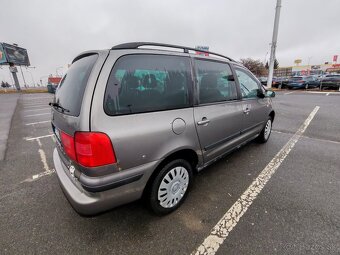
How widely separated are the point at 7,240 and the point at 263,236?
102 inches

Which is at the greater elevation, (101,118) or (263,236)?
(101,118)

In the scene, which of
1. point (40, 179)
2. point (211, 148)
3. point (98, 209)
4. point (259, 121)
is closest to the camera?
point (98, 209)

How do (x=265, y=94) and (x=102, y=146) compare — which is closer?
(x=102, y=146)

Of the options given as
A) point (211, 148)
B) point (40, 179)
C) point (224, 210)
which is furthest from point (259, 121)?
point (40, 179)

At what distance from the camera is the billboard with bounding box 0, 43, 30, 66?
3096 centimetres

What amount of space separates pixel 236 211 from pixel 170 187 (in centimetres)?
86

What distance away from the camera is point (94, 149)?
4.77ft

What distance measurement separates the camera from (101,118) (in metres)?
1.47

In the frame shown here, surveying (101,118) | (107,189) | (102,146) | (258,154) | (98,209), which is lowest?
(258,154)

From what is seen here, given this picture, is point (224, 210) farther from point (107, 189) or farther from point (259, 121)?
point (259, 121)

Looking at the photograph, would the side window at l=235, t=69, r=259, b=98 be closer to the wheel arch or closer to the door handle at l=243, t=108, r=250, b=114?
the door handle at l=243, t=108, r=250, b=114

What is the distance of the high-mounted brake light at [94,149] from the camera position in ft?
4.75

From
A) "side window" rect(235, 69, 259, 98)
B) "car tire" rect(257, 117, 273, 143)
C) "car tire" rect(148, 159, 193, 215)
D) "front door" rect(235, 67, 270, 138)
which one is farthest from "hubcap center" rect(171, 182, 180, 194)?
"car tire" rect(257, 117, 273, 143)

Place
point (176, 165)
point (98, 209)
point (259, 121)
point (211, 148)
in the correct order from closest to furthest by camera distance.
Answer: point (98, 209), point (176, 165), point (211, 148), point (259, 121)
